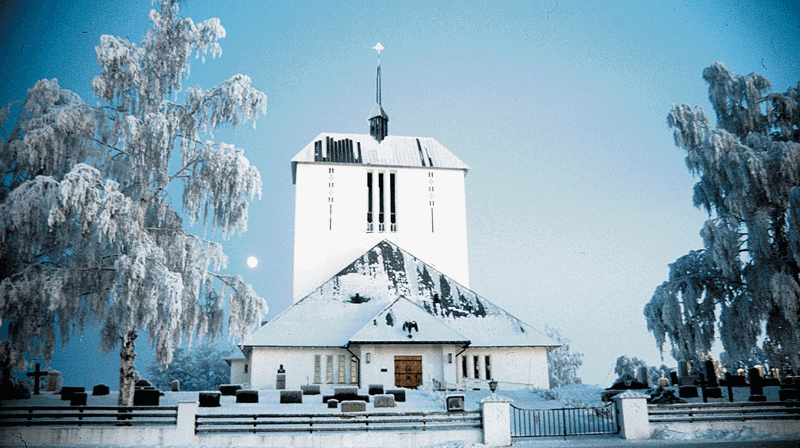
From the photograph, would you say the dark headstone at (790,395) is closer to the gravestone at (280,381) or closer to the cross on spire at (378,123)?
the gravestone at (280,381)

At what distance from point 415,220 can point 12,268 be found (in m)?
27.6

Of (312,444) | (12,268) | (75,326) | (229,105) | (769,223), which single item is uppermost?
(229,105)

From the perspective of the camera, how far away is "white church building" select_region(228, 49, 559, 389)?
95.8 ft

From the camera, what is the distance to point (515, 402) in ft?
80.3

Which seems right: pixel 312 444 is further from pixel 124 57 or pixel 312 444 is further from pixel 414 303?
pixel 414 303

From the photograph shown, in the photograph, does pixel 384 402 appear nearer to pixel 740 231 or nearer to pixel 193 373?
pixel 740 231

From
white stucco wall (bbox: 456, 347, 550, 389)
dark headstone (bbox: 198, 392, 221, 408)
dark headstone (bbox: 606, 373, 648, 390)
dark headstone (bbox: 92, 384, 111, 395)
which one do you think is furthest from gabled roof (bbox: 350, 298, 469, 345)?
dark headstone (bbox: 92, 384, 111, 395)

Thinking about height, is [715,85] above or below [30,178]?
above

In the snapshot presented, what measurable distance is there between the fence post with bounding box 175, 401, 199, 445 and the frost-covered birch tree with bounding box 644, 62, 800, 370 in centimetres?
1738

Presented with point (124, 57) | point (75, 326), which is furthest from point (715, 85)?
point (75, 326)

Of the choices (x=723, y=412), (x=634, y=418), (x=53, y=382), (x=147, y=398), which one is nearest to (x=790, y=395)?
(x=723, y=412)

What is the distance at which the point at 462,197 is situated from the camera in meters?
43.5

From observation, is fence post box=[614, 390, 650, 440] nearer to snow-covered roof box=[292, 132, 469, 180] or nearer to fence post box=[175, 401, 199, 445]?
fence post box=[175, 401, 199, 445]

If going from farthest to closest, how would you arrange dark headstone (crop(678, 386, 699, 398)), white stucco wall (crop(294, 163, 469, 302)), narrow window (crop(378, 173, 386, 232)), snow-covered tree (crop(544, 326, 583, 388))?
snow-covered tree (crop(544, 326, 583, 388)) < narrow window (crop(378, 173, 386, 232)) < white stucco wall (crop(294, 163, 469, 302)) < dark headstone (crop(678, 386, 699, 398))
